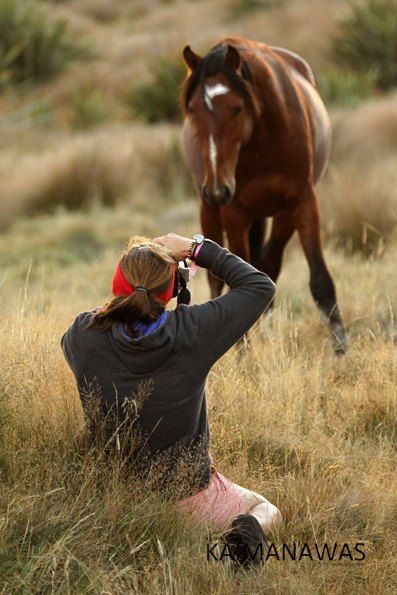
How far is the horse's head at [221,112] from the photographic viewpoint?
520cm

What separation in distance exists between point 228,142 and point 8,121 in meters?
7.88

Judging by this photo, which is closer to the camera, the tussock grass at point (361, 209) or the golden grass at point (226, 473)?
the golden grass at point (226, 473)

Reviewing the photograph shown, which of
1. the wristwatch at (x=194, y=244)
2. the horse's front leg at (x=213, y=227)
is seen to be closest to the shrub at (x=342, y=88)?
the horse's front leg at (x=213, y=227)

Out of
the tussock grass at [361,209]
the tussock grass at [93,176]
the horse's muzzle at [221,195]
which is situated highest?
the horse's muzzle at [221,195]

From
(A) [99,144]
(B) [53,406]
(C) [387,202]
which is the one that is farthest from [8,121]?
(B) [53,406]

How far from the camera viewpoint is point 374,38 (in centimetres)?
1728

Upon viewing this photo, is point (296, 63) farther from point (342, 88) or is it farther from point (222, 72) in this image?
point (342, 88)

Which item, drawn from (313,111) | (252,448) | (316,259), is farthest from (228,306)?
(313,111)

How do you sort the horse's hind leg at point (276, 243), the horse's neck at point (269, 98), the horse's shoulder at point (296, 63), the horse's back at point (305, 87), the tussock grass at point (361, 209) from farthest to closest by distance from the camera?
the tussock grass at point (361, 209) → the horse's shoulder at point (296, 63) → the horse's hind leg at point (276, 243) → the horse's back at point (305, 87) → the horse's neck at point (269, 98)

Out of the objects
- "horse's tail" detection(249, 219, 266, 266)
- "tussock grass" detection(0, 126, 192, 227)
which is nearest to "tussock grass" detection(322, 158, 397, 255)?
"horse's tail" detection(249, 219, 266, 266)

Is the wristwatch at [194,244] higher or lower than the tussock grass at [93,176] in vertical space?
higher

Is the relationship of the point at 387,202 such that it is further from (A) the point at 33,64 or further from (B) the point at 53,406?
(A) the point at 33,64

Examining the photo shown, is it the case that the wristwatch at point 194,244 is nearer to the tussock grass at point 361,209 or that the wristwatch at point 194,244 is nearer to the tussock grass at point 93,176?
the tussock grass at point 361,209

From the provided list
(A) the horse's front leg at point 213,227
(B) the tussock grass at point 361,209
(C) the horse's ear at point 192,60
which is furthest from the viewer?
(B) the tussock grass at point 361,209
